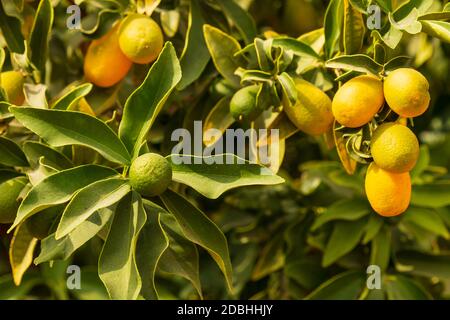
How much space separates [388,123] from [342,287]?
1.76 feet

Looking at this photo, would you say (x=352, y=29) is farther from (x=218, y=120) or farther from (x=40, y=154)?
(x=40, y=154)

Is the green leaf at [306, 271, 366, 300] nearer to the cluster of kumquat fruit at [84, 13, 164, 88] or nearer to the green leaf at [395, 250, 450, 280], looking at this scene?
the green leaf at [395, 250, 450, 280]

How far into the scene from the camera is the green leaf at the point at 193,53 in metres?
1.20

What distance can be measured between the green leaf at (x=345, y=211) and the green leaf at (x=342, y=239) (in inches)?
0.5

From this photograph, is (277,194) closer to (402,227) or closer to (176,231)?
(402,227)

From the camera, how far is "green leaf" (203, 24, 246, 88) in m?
1.17

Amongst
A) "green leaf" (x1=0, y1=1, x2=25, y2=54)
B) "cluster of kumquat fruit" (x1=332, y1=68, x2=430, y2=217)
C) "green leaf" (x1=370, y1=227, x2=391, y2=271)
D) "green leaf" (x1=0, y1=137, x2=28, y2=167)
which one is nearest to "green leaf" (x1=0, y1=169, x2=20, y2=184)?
"green leaf" (x1=0, y1=137, x2=28, y2=167)

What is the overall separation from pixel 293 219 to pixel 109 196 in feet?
2.34

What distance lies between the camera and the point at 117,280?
3.23 feet

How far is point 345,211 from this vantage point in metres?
1.46

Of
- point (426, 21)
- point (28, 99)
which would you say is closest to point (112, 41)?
point (28, 99)

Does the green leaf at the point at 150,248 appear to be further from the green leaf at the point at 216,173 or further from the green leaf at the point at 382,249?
the green leaf at the point at 382,249

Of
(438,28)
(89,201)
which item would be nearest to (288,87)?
(438,28)

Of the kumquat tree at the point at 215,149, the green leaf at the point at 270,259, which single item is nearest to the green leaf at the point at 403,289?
the kumquat tree at the point at 215,149
